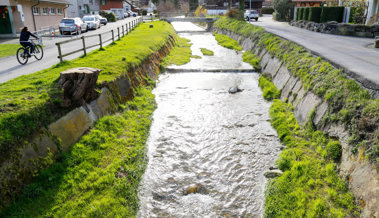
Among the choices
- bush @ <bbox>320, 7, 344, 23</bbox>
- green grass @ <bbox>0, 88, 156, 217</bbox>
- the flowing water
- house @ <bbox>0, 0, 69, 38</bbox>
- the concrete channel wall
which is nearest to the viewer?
the concrete channel wall

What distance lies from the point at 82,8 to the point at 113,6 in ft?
57.4

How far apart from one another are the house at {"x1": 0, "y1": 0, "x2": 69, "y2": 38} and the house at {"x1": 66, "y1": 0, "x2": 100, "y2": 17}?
9460 mm

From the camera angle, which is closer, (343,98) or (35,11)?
(343,98)

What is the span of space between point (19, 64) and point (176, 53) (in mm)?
13133

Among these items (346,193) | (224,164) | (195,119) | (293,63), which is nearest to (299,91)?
(293,63)

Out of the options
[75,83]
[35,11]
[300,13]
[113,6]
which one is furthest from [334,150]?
[113,6]

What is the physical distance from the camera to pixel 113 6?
232 feet

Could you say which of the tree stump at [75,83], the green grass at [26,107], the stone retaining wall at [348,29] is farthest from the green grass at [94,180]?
the stone retaining wall at [348,29]

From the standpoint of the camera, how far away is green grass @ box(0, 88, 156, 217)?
18.0 ft

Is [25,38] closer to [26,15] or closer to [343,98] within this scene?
[343,98]

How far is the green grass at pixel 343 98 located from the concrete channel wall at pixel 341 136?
0.19 meters

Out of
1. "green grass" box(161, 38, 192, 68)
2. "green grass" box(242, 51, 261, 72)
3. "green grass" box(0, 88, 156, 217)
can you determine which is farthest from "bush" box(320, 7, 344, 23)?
"green grass" box(0, 88, 156, 217)

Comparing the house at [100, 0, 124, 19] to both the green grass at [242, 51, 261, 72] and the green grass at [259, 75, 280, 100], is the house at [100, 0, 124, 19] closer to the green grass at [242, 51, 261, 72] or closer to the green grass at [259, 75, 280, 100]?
the green grass at [242, 51, 261, 72]

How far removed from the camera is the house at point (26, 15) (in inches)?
1058
